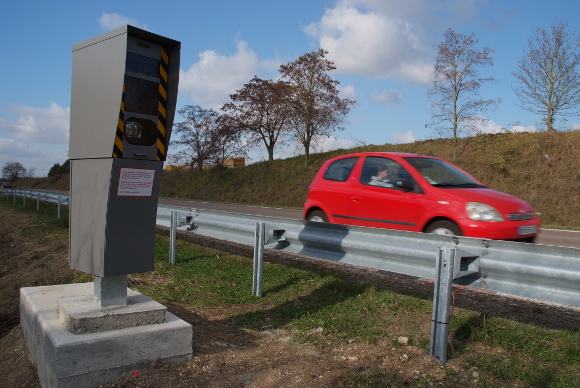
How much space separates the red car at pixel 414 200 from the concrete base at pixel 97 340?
3.85 m

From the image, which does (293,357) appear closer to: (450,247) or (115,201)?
(450,247)

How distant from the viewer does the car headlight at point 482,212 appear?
6285 millimetres

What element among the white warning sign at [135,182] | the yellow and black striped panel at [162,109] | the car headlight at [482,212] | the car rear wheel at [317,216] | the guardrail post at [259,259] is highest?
the yellow and black striped panel at [162,109]

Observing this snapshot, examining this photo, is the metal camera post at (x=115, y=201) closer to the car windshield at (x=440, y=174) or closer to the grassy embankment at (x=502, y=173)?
the car windshield at (x=440, y=174)

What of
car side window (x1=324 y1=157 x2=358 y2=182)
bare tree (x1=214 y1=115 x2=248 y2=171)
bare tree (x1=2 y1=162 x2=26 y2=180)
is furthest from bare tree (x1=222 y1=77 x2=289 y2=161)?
bare tree (x1=2 y1=162 x2=26 y2=180)

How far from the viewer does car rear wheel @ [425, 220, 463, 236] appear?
6418 mm

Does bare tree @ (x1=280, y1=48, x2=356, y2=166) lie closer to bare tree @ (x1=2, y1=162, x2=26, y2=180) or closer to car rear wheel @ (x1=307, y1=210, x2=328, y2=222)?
car rear wheel @ (x1=307, y1=210, x2=328, y2=222)

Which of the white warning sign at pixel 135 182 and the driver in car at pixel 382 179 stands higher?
the driver in car at pixel 382 179

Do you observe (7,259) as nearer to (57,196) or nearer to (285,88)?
(57,196)

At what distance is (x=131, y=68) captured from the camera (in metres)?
3.76

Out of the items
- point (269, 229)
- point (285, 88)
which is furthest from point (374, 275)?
point (285, 88)

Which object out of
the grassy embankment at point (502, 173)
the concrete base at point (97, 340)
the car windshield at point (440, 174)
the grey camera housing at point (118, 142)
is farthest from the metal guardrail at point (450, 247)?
the grassy embankment at point (502, 173)

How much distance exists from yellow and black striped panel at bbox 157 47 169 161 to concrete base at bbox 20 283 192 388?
125cm

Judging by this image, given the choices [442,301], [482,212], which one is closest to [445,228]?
[482,212]
